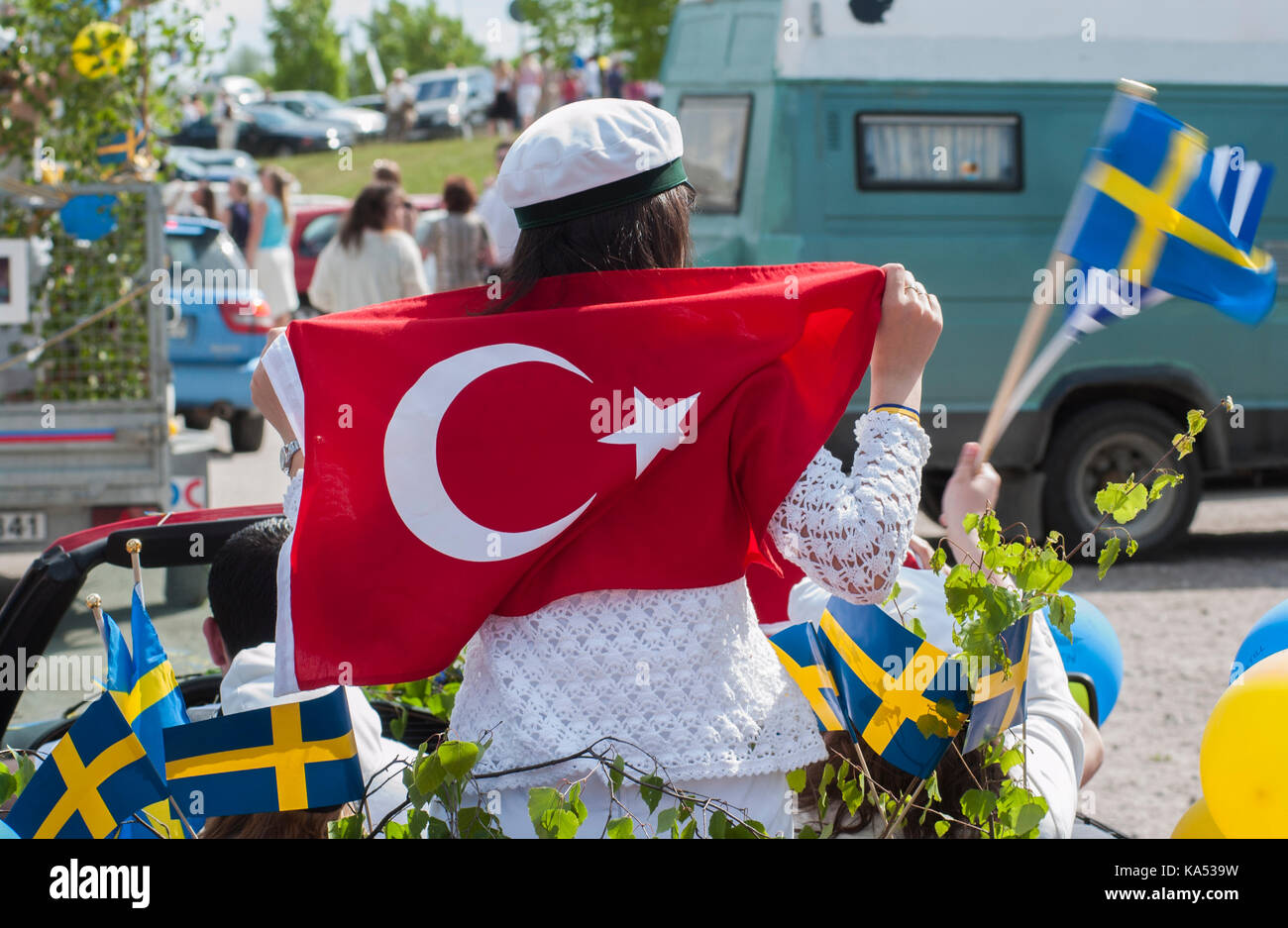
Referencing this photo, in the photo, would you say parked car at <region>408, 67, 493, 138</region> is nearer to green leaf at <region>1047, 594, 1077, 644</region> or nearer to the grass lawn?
the grass lawn

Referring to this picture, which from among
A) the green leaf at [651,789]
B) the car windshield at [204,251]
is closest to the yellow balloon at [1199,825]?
the green leaf at [651,789]

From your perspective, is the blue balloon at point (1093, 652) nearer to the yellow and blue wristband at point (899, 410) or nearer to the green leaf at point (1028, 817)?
the green leaf at point (1028, 817)

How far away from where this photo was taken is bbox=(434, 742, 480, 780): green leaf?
1.78 m

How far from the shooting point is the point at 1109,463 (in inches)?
327

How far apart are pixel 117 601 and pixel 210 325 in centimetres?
831

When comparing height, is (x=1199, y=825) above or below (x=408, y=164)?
above

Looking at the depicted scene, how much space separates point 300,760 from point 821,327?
0.93 m

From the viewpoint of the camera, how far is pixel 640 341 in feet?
6.01

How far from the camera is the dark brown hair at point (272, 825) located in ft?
7.27

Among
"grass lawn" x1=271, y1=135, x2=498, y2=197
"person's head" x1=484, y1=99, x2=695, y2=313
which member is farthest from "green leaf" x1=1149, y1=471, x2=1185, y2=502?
"grass lawn" x1=271, y1=135, x2=498, y2=197

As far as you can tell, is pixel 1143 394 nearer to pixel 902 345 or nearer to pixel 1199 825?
pixel 1199 825

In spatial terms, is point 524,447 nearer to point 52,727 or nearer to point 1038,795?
point 1038,795

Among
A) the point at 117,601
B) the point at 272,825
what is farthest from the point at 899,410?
the point at 117,601
